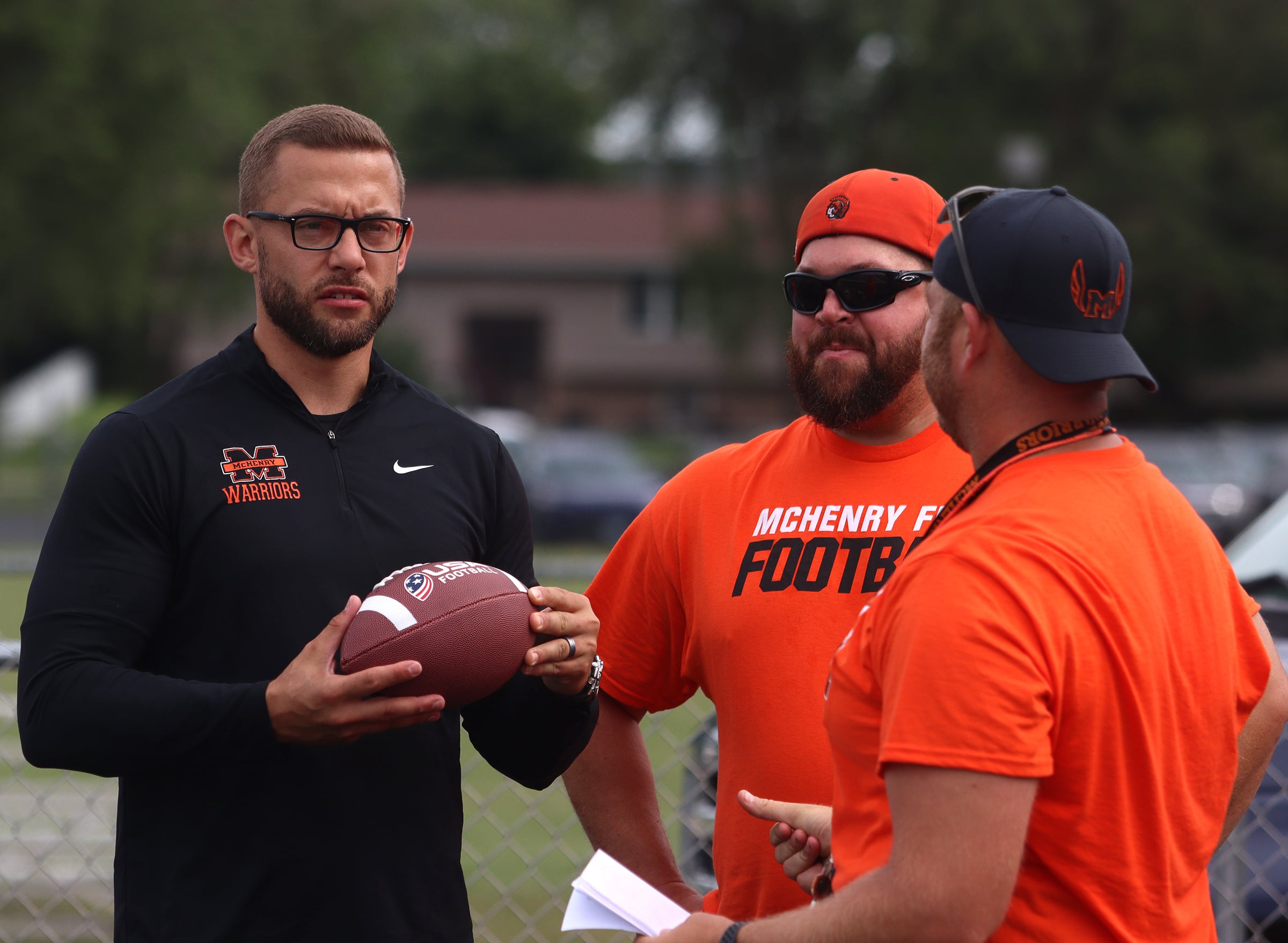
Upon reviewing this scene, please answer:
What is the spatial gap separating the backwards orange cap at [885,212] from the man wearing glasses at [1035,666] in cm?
81

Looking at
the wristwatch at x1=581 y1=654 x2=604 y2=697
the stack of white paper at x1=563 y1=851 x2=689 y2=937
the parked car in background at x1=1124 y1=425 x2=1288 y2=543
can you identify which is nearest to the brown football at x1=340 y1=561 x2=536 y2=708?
the wristwatch at x1=581 y1=654 x2=604 y2=697

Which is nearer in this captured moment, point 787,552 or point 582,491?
point 787,552

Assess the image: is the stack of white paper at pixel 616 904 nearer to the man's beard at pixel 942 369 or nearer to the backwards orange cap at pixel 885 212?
the man's beard at pixel 942 369

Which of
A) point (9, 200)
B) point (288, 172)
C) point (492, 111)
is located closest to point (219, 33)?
point (9, 200)

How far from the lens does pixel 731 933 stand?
2.03 m

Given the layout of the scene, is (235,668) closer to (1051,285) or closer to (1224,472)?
(1051,285)

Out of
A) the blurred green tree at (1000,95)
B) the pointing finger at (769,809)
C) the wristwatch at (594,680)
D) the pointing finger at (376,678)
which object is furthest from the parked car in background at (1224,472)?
the pointing finger at (376,678)

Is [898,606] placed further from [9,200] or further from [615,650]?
[9,200]

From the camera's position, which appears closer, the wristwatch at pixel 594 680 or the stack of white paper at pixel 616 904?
the stack of white paper at pixel 616 904

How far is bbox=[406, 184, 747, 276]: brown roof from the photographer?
4391 centimetres

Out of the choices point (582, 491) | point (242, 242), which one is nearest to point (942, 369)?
point (242, 242)

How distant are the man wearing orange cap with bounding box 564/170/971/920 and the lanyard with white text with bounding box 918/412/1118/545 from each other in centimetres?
78

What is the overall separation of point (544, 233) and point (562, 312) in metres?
2.60

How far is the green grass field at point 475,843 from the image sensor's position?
519cm
